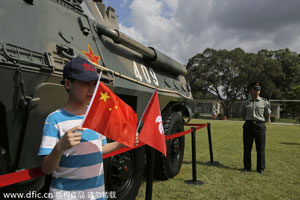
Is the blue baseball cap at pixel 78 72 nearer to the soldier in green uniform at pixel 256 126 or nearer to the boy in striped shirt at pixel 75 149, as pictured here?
the boy in striped shirt at pixel 75 149

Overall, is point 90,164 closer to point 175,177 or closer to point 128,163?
point 128,163

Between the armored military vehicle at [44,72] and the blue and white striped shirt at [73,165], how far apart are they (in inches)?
21.7

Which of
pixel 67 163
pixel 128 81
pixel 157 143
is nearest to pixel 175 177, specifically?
pixel 128 81

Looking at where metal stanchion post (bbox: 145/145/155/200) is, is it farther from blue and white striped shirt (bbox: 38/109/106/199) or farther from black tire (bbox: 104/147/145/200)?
blue and white striped shirt (bbox: 38/109/106/199)

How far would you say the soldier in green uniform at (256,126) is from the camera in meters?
5.08

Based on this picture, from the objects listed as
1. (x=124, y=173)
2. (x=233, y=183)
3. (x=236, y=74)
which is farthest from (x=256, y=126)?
(x=236, y=74)

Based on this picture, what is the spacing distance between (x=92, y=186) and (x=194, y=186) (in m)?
2.96

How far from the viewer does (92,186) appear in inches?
57.4

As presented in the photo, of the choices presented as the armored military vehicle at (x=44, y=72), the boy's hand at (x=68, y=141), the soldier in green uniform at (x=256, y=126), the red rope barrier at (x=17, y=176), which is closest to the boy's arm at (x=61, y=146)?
the boy's hand at (x=68, y=141)

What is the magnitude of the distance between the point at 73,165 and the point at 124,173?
1521 millimetres

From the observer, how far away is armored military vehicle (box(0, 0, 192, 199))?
1.75 metres

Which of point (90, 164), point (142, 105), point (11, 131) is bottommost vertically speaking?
point (90, 164)

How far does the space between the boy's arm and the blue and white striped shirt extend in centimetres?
7

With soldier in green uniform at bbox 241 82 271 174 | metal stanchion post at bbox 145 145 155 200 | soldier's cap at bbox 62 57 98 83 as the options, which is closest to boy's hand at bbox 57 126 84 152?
soldier's cap at bbox 62 57 98 83
